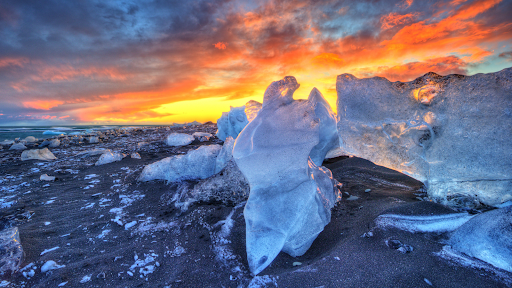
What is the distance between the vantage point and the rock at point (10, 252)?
1.84 metres

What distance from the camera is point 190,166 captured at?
380cm

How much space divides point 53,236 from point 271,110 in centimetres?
286

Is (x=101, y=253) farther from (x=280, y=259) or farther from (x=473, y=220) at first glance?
(x=473, y=220)

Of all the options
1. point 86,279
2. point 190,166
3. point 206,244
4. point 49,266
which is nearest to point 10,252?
point 49,266

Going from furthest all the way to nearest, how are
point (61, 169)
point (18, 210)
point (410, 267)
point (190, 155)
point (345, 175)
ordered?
point (61, 169) < point (190, 155) < point (345, 175) < point (18, 210) < point (410, 267)

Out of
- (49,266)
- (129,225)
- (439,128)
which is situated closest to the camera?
(49,266)

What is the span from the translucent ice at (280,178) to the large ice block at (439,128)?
773mm

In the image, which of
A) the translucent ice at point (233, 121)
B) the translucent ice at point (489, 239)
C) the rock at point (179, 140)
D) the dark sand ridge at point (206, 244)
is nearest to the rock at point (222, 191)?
the dark sand ridge at point (206, 244)

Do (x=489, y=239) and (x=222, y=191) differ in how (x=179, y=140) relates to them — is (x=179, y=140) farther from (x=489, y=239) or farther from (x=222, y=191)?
(x=489, y=239)

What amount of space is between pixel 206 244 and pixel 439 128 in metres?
2.63

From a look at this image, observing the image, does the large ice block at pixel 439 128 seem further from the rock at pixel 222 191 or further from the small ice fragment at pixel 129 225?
the small ice fragment at pixel 129 225

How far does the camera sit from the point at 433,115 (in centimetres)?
222

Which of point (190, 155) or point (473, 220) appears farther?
point (190, 155)

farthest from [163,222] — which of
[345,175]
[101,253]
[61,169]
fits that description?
[61,169]
